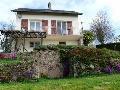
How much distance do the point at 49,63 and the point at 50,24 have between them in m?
14.5

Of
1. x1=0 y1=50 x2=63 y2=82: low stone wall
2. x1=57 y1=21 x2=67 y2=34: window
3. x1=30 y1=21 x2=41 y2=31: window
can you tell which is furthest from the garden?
x1=57 y1=21 x2=67 y2=34: window

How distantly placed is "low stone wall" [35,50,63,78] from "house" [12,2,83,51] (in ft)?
38.9

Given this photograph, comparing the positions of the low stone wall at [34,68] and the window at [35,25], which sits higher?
the window at [35,25]

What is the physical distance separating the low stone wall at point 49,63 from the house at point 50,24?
11.9 metres

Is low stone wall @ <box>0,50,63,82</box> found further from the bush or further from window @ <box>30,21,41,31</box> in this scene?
window @ <box>30,21,41,31</box>

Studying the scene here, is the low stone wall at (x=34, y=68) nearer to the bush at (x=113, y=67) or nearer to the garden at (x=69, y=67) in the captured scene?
the garden at (x=69, y=67)

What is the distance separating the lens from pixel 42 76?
19719mm

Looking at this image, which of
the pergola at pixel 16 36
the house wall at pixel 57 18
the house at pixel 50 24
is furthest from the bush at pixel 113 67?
the house wall at pixel 57 18

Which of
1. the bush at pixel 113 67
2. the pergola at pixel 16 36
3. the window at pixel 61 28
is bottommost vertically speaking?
the bush at pixel 113 67

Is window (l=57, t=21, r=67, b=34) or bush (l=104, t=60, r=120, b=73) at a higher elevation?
window (l=57, t=21, r=67, b=34)

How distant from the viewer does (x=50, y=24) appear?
34500 mm

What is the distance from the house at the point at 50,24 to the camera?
33531mm

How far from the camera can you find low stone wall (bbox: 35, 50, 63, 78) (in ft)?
66.8

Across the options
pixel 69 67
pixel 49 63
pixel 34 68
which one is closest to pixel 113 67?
pixel 69 67
